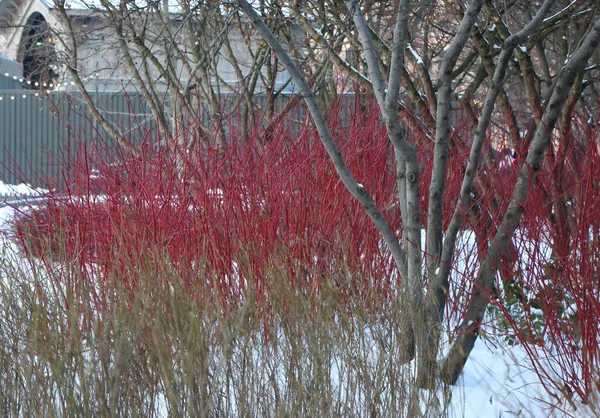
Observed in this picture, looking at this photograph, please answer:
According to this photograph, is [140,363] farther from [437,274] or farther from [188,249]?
[188,249]

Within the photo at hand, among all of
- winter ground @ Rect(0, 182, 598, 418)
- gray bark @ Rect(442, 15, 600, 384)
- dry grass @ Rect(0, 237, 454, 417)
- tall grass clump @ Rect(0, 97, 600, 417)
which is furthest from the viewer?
gray bark @ Rect(442, 15, 600, 384)

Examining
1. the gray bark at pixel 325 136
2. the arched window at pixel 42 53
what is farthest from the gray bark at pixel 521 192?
the arched window at pixel 42 53

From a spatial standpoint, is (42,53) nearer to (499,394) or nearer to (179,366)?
(499,394)

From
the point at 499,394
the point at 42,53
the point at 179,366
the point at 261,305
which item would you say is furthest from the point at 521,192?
the point at 42,53

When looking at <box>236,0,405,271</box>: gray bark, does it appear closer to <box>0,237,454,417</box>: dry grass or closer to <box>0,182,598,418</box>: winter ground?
<box>0,237,454,417</box>: dry grass

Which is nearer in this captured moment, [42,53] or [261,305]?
[261,305]

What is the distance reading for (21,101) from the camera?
60.8 ft

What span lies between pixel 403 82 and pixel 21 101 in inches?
625

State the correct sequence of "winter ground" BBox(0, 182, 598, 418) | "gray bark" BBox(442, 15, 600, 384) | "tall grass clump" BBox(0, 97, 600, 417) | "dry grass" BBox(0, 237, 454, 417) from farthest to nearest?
1. "gray bark" BBox(442, 15, 600, 384)
2. "winter ground" BBox(0, 182, 598, 418)
3. "tall grass clump" BBox(0, 97, 600, 417)
4. "dry grass" BBox(0, 237, 454, 417)

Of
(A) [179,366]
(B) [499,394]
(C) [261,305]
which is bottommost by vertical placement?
(B) [499,394]

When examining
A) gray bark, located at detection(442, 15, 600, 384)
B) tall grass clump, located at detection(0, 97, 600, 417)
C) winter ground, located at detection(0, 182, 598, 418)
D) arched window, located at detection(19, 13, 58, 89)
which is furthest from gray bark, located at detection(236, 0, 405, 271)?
arched window, located at detection(19, 13, 58, 89)

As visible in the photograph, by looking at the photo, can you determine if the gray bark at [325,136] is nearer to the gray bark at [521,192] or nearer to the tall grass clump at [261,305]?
the tall grass clump at [261,305]

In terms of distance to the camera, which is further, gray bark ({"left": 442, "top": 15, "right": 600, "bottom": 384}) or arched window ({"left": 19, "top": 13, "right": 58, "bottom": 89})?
arched window ({"left": 19, "top": 13, "right": 58, "bottom": 89})

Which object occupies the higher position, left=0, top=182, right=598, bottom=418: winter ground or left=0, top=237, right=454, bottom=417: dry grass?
left=0, top=237, right=454, bottom=417: dry grass
